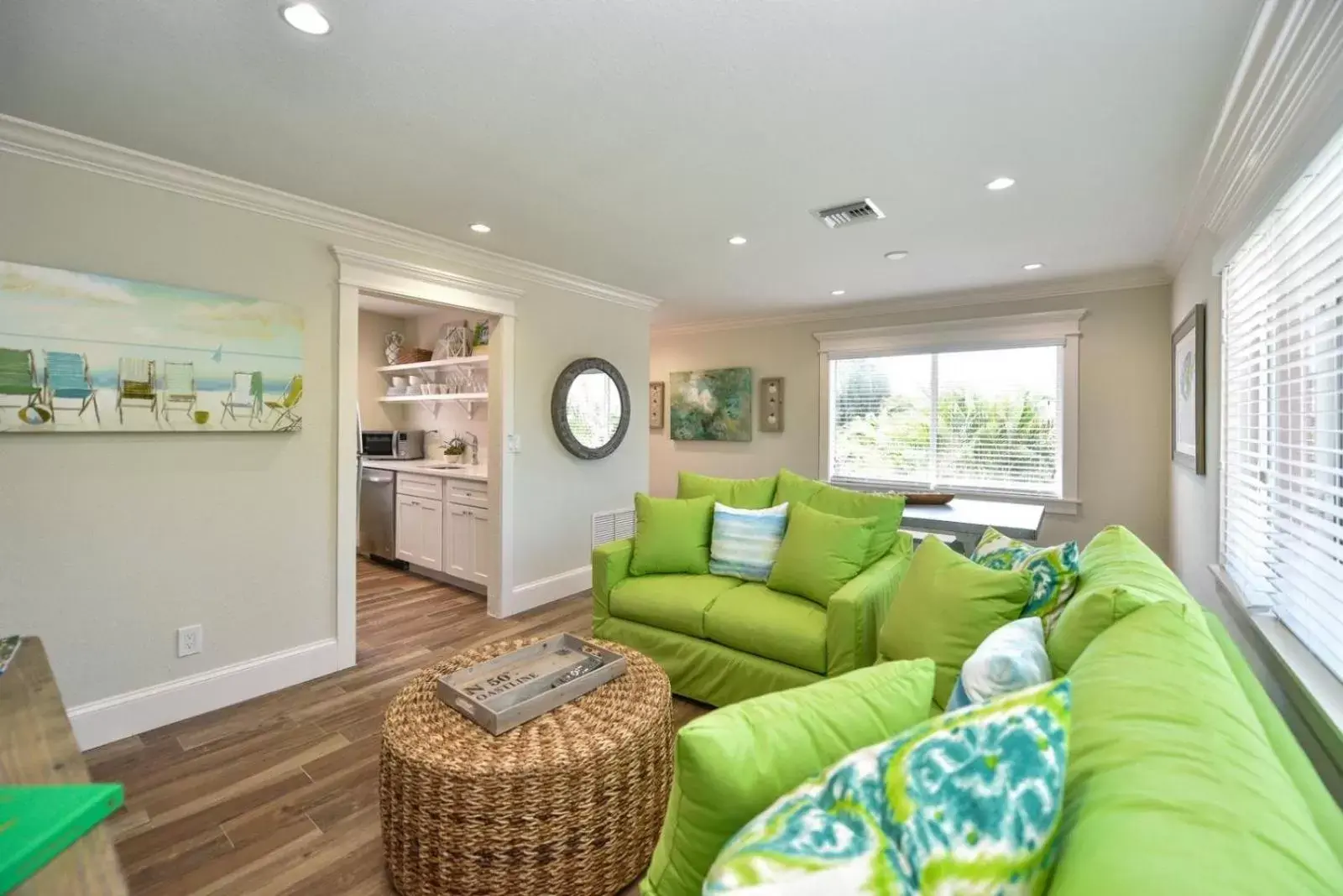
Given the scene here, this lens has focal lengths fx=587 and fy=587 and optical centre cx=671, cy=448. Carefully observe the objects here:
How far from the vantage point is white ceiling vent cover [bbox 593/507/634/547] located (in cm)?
461

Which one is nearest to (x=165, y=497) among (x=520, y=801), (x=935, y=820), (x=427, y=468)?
(x=520, y=801)

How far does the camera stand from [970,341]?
473cm

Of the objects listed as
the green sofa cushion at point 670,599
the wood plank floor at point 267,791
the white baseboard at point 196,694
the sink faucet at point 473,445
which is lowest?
the wood plank floor at point 267,791

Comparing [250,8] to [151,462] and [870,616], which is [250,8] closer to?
[151,462]

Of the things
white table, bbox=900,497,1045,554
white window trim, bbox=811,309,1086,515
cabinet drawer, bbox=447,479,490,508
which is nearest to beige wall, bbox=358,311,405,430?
cabinet drawer, bbox=447,479,490,508

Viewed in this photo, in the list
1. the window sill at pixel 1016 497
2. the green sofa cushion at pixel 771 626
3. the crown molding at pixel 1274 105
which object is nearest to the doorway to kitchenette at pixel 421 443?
the green sofa cushion at pixel 771 626

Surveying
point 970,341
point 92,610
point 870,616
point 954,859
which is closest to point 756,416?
point 970,341

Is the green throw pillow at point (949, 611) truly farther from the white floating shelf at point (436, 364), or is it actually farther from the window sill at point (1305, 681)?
the white floating shelf at point (436, 364)

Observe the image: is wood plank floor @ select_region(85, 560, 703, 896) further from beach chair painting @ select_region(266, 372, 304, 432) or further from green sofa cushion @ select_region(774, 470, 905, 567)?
beach chair painting @ select_region(266, 372, 304, 432)

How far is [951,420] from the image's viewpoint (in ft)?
16.0

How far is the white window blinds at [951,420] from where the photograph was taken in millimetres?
4527

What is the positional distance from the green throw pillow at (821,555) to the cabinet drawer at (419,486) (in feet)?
10.1

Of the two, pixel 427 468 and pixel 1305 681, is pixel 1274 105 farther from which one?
pixel 427 468

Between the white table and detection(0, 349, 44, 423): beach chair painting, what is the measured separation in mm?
3915
